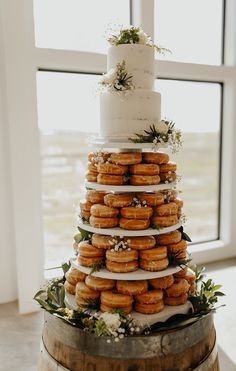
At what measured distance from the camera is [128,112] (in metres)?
1.77

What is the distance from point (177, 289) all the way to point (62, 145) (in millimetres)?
2255

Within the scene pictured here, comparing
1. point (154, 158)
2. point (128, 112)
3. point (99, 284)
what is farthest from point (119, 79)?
point (99, 284)

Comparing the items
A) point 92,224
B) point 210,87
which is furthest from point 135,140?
point 210,87

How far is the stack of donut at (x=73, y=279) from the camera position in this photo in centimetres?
182

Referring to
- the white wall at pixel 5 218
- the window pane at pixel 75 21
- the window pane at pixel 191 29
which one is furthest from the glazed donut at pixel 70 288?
the window pane at pixel 191 29

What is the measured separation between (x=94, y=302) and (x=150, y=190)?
24.5 inches

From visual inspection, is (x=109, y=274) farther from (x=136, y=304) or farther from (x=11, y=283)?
(x=11, y=283)

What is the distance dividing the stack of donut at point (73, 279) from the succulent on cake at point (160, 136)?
761 millimetres

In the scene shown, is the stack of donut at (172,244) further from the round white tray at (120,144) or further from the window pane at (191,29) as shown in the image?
the window pane at (191,29)

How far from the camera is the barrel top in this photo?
147 centimetres

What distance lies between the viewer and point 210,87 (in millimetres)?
4219

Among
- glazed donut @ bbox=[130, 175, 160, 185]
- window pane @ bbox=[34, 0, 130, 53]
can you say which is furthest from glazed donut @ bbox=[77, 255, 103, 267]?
window pane @ bbox=[34, 0, 130, 53]

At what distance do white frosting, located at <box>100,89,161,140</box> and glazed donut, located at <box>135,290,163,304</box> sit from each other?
788 millimetres

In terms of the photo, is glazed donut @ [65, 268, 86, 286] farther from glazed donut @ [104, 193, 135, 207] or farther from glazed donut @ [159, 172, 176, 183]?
glazed donut @ [159, 172, 176, 183]
